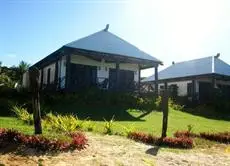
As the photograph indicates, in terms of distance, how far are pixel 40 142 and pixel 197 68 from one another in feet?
91.6

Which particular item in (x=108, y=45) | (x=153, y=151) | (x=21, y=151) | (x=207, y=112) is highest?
(x=108, y=45)

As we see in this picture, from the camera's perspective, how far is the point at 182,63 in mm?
39344

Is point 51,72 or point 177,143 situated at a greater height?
point 51,72

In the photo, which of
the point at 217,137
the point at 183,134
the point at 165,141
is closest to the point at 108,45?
the point at 183,134

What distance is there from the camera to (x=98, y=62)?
2547 cm

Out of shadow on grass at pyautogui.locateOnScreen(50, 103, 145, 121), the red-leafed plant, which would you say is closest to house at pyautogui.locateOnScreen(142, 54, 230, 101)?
shadow on grass at pyautogui.locateOnScreen(50, 103, 145, 121)

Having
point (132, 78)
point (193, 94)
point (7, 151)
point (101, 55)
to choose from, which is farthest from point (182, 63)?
point (7, 151)

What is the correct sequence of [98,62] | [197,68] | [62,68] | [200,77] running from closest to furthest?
[62,68] < [98,62] < [200,77] < [197,68]

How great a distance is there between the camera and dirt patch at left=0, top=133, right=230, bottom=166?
21.9 feet

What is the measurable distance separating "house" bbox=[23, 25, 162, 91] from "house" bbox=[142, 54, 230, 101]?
4.84m

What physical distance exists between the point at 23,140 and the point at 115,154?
2.29 metres

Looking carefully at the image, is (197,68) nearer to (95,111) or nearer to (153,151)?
(95,111)

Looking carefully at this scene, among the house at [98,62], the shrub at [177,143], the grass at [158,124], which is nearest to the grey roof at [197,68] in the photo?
the house at [98,62]

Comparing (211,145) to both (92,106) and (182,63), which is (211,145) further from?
(182,63)
